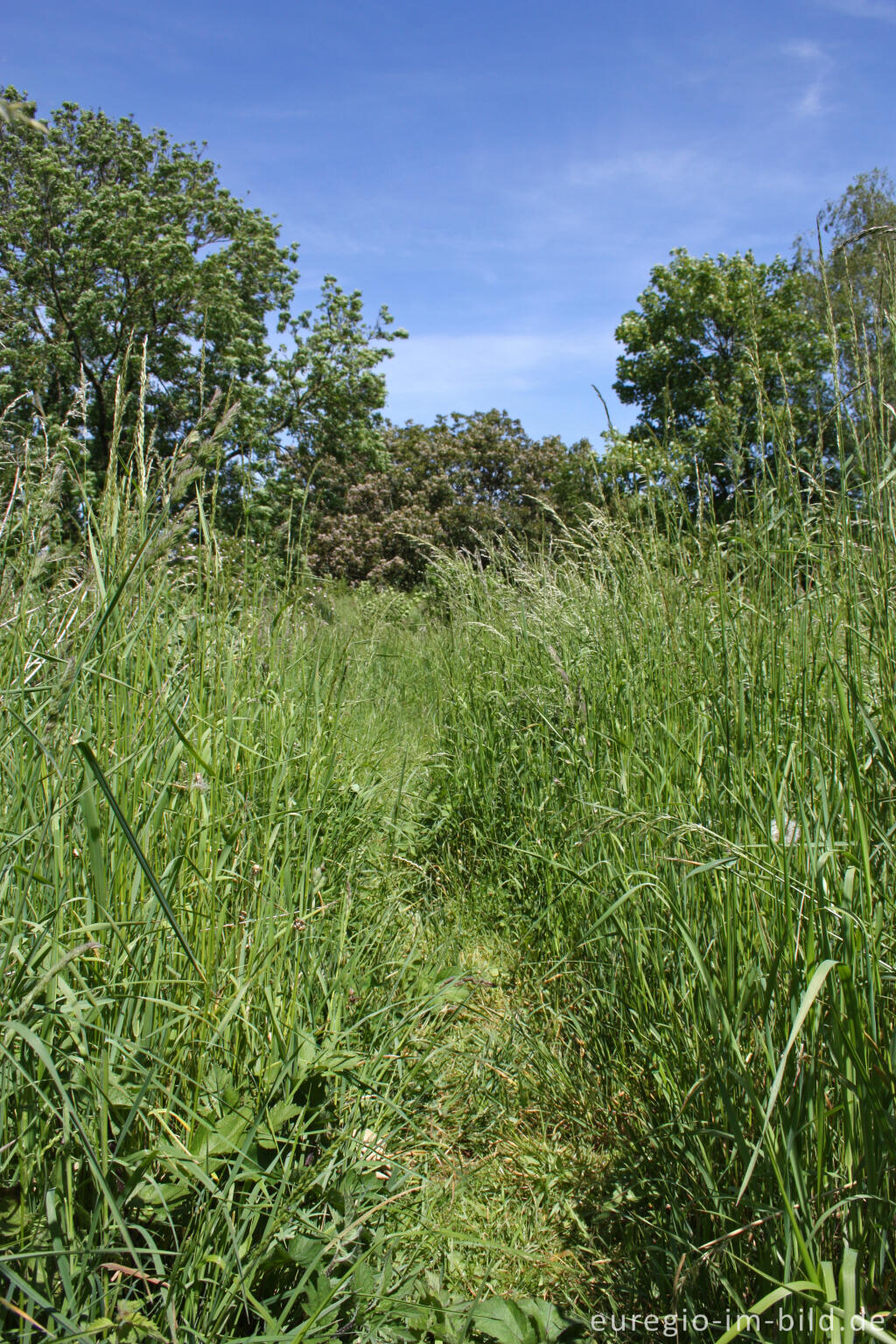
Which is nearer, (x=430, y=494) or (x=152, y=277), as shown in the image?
(x=152, y=277)

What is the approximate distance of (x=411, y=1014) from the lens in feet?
5.41

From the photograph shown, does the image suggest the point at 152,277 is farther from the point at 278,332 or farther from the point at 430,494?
the point at 430,494

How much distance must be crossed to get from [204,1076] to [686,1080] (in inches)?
31.4

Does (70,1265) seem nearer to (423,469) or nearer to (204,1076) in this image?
(204,1076)

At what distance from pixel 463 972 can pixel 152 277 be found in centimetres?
1791

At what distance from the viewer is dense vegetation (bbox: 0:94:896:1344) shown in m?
0.90

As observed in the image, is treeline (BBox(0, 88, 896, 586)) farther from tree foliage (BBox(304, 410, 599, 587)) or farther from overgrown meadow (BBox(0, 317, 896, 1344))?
overgrown meadow (BBox(0, 317, 896, 1344))

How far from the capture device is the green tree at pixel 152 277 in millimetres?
15203

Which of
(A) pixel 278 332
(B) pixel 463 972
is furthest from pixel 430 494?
(B) pixel 463 972

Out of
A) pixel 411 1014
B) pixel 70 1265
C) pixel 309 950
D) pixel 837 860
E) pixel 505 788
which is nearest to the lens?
pixel 70 1265

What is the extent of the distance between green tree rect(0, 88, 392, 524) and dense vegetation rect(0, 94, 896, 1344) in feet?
43.0

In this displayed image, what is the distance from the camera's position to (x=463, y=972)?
6.59 feet

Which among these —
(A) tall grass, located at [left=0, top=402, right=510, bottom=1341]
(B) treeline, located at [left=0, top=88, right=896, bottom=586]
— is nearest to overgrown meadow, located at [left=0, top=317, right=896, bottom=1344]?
(A) tall grass, located at [left=0, top=402, right=510, bottom=1341]

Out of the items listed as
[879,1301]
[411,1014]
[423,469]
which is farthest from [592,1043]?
[423,469]
